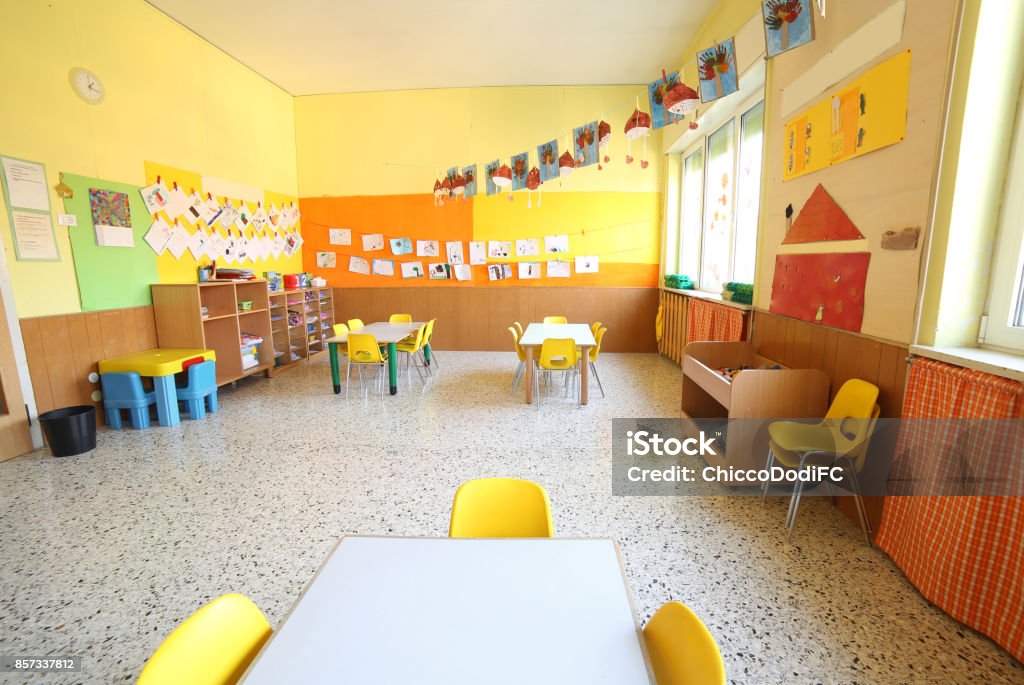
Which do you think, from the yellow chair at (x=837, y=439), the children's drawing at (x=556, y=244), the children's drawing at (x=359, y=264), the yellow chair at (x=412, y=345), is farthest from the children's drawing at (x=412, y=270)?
the yellow chair at (x=837, y=439)

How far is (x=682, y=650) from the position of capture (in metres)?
0.98

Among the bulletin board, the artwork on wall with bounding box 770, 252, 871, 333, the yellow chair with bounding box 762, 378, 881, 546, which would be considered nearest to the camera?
the bulletin board

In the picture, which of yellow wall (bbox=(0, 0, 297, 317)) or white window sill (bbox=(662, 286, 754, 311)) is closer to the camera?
yellow wall (bbox=(0, 0, 297, 317))

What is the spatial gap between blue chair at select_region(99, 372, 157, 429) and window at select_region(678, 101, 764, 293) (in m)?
5.86

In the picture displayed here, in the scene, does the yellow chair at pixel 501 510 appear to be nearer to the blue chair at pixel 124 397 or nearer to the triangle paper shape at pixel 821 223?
the triangle paper shape at pixel 821 223

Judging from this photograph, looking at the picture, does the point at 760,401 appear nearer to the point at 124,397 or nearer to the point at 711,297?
the point at 711,297

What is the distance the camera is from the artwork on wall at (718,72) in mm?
2990

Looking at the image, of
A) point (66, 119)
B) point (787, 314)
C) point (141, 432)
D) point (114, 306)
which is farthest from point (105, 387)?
point (787, 314)

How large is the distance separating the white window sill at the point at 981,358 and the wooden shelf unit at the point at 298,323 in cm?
628

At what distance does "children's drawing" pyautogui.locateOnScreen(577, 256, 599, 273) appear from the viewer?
24.8 feet

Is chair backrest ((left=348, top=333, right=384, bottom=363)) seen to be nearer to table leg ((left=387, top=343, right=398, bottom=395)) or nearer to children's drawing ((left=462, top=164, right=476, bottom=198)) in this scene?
table leg ((left=387, top=343, right=398, bottom=395))

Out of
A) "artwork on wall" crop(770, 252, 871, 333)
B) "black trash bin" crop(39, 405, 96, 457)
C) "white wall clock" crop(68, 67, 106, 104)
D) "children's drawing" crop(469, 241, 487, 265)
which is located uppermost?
"white wall clock" crop(68, 67, 106, 104)

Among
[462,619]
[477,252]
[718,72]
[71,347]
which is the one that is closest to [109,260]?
[71,347]

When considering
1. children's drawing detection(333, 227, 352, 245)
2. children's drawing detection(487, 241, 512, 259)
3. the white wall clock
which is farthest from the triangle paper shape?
children's drawing detection(333, 227, 352, 245)
